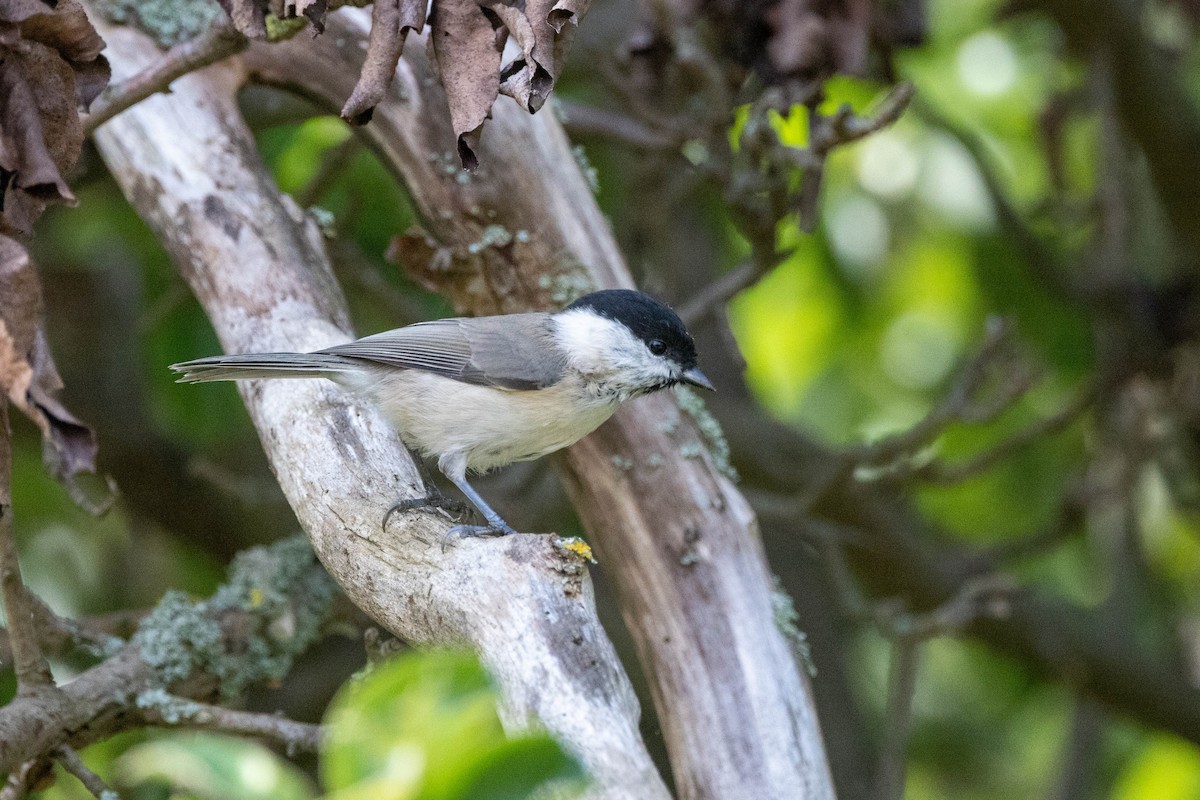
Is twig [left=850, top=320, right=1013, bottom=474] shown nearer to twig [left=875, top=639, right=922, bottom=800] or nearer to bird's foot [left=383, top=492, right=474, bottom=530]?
twig [left=875, top=639, right=922, bottom=800]

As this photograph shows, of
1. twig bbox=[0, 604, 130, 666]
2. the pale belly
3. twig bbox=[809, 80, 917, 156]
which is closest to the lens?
twig bbox=[0, 604, 130, 666]

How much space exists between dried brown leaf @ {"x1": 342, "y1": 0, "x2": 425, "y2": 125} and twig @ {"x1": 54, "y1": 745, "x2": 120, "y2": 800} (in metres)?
1.35

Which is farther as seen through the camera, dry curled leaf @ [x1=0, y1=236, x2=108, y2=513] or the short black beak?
the short black beak

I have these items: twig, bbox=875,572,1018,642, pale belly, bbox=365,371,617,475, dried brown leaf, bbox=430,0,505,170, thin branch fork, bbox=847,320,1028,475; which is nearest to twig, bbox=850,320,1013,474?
thin branch fork, bbox=847,320,1028,475

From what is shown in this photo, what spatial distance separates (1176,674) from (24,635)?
3.86 metres

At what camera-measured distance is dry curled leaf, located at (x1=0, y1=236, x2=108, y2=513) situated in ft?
6.96

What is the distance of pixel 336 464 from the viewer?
2.47m

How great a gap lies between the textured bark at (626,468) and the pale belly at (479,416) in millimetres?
204

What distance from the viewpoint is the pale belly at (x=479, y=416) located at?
9.64 feet

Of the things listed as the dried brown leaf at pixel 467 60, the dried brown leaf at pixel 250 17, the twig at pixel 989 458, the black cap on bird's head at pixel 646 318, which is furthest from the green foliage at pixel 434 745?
the twig at pixel 989 458

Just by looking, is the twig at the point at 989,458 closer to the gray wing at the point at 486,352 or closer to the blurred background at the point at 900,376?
the blurred background at the point at 900,376

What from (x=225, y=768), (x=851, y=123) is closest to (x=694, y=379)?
(x=851, y=123)

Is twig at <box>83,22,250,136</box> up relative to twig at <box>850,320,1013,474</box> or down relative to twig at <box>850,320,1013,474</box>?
up

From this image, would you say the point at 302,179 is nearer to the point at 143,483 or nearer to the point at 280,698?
the point at 143,483
